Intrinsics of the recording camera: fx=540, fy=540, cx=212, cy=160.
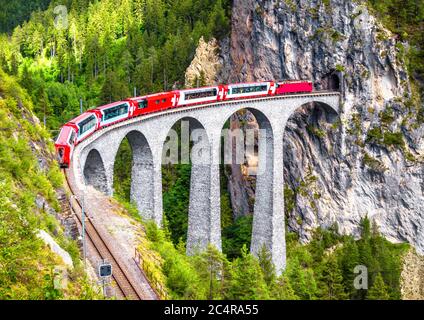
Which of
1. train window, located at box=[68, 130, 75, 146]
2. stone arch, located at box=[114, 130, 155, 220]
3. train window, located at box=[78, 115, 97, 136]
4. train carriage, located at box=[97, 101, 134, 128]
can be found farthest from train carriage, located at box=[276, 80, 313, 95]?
train window, located at box=[68, 130, 75, 146]

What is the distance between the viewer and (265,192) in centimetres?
5081

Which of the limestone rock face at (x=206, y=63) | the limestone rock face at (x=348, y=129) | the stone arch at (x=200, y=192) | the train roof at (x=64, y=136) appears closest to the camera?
the train roof at (x=64, y=136)

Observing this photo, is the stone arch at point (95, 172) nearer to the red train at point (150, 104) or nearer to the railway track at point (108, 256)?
the red train at point (150, 104)

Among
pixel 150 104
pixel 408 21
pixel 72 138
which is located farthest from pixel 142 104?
pixel 408 21

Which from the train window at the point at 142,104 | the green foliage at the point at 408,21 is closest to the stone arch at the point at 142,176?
the train window at the point at 142,104

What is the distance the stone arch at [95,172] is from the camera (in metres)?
36.1

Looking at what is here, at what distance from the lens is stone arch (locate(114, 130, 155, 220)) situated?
133 feet

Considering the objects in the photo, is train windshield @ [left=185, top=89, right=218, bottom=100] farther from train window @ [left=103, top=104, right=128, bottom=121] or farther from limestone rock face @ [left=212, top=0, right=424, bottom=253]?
limestone rock face @ [left=212, top=0, right=424, bottom=253]

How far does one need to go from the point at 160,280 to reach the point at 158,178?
1979cm

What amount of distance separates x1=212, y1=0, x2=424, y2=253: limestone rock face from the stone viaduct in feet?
10.3

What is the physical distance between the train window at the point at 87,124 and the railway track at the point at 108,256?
6.84 metres

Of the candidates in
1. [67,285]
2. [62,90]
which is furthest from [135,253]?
[62,90]

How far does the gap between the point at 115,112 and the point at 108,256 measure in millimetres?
16710
